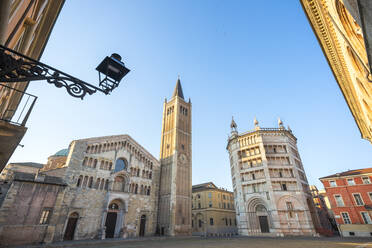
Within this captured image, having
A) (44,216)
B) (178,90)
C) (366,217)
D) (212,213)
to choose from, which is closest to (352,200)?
(366,217)

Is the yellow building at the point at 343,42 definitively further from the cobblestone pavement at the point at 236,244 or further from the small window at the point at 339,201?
the small window at the point at 339,201

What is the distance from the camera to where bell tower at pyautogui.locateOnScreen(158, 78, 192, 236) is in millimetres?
30109

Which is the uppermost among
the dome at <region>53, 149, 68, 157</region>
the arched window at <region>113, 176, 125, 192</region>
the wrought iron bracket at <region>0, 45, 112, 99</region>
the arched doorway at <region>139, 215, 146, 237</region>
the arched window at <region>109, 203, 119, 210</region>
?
the dome at <region>53, 149, 68, 157</region>

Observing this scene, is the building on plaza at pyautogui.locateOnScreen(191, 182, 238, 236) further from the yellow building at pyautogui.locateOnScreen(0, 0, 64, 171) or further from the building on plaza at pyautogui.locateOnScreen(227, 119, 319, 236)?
the yellow building at pyautogui.locateOnScreen(0, 0, 64, 171)

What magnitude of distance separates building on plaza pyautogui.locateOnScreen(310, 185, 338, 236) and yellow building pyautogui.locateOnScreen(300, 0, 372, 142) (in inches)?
1047

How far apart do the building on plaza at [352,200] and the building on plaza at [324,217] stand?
2.83m

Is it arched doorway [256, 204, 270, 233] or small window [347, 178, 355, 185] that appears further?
arched doorway [256, 204, 270, 233]

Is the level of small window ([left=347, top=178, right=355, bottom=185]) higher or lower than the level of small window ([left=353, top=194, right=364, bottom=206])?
higher

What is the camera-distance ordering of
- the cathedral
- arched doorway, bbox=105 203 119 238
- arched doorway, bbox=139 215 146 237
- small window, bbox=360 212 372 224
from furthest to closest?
arched doorway, bbox=139 215 146 237
small window, bbox=360 212 372 224
arched doorway, bbox=105 203 119 238
the cathedral

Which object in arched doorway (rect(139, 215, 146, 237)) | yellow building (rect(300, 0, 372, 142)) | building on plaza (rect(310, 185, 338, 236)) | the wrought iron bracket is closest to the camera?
the wrought iron bracket

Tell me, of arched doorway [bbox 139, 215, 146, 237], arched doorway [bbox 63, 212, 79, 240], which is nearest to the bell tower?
arched doorway [bbox 139, 215, 146, 237]

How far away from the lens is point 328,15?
8.79 m

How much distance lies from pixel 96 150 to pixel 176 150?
14.2 m

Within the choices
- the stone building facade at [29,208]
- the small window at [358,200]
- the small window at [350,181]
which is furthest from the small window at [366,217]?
the stone building facade at [29,208]
